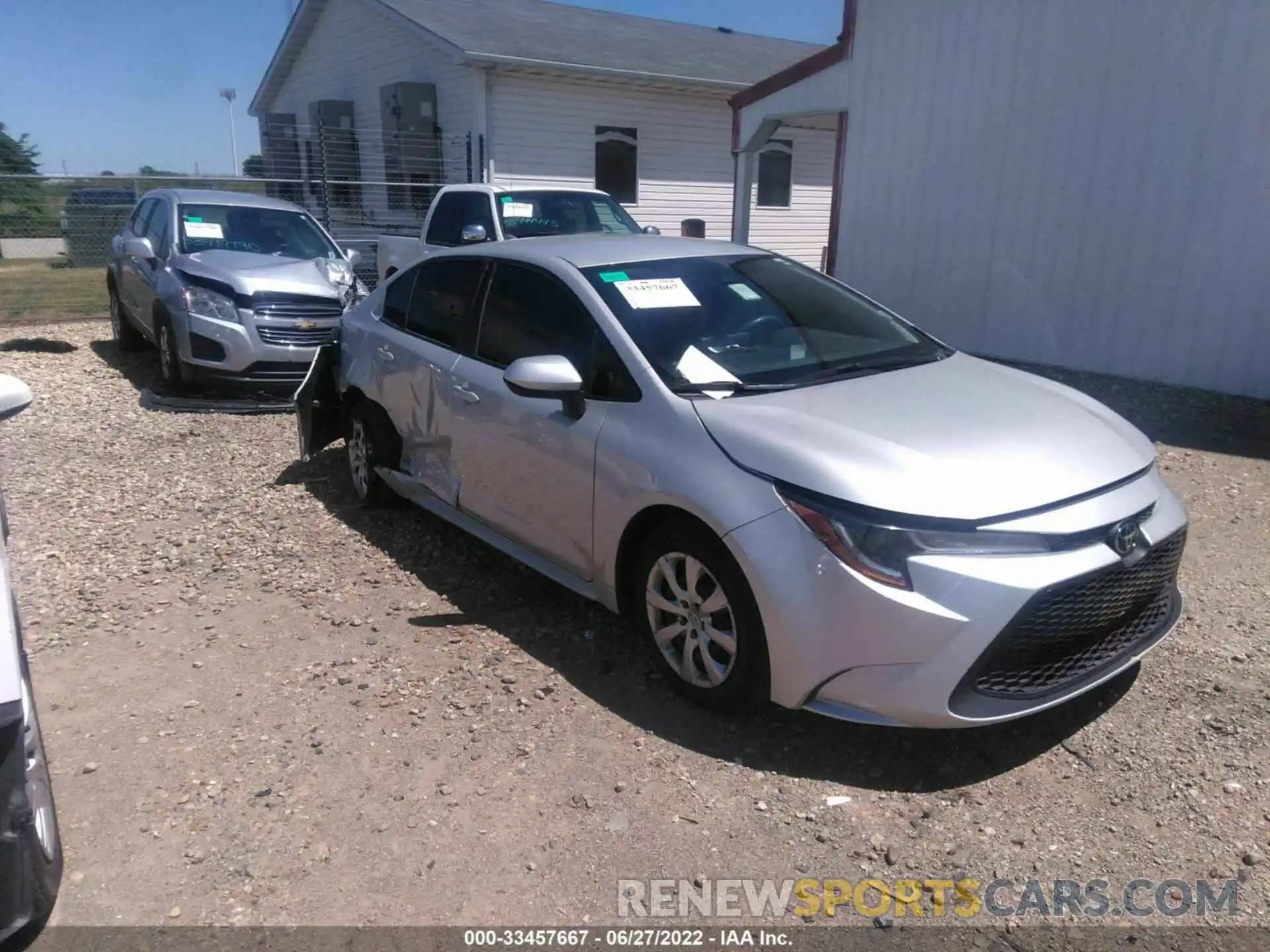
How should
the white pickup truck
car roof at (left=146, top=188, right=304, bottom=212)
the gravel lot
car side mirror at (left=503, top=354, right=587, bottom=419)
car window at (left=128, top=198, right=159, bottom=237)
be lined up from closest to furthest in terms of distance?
the gravel lot, car side mirror at (left=503, top=354, right=587, bottom=419), car roof at (left=146, top=188, right=304, bottom=212), car window at (left=128, top=198, right=159, bottom=237), the white pickup truck

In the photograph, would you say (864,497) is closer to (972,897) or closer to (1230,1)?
(972,897)

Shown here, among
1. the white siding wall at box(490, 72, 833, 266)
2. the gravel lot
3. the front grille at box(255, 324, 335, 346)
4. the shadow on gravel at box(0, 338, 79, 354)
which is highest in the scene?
the white siding wall at box(490, 72, 833, 266)

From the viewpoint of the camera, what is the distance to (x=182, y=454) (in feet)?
22.4

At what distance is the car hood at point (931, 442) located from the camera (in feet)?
9.44

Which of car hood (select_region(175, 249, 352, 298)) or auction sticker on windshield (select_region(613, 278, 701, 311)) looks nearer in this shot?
auction sticker on windshield (select_region(613, 278, 701, 311))

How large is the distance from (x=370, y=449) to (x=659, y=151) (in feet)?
47.3

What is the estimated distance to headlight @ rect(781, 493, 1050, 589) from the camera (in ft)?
9.23

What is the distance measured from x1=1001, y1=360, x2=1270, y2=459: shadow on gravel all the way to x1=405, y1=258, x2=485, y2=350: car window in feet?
17.3

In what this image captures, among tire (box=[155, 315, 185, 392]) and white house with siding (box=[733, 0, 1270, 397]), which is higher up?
white house with siding (box=[733, 0, 1270, 397])

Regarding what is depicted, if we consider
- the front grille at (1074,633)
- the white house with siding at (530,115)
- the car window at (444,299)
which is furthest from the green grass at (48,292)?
the front grille at (1074,633)

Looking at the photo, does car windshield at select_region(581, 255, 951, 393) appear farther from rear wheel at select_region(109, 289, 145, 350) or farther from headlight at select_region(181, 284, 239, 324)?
rear wheel at select_region(109, 289, 145, 350)

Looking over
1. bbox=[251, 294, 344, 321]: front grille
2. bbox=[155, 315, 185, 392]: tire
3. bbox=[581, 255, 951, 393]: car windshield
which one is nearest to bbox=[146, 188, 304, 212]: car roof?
bbox=[155, 315, 185, 392]: tire

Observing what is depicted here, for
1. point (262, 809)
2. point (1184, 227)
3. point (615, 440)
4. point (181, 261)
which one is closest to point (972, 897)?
point (615, 440)
